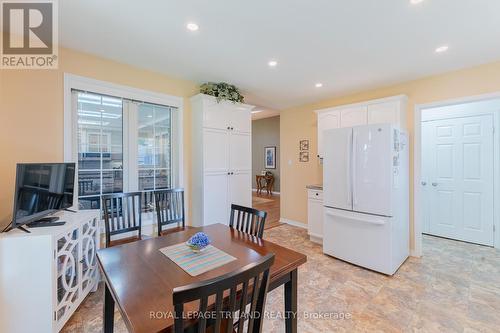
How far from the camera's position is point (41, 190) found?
1.86m

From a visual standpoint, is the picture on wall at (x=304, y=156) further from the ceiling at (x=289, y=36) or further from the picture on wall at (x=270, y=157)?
the picture on wall at (x=270, y=157)

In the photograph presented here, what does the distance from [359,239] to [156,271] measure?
251 centimetres

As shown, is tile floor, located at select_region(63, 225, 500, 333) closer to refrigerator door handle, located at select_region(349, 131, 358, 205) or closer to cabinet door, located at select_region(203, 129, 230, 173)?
refrigerator door handle, located at select_region(349, 131, 358, 205)

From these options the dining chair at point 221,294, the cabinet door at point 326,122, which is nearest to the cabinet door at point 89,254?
the dining chair at point 221,294

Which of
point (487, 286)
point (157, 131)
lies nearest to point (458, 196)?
point (487, 286)

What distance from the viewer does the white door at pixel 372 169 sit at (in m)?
2.60

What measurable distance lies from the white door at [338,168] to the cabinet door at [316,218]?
0.54 m

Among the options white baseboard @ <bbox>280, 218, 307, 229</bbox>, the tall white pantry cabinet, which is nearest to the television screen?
the tall white pantry cabinet

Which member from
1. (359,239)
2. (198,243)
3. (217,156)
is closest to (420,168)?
(359,239)

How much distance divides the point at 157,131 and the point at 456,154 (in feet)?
15.6

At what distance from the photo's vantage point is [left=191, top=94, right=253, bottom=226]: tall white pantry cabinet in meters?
3.20

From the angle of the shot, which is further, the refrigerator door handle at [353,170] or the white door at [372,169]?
the refrigerator door handle at [353,170]

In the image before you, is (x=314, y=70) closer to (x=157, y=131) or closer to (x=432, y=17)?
(x=432, y=17)

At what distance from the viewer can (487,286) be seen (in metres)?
2.35
